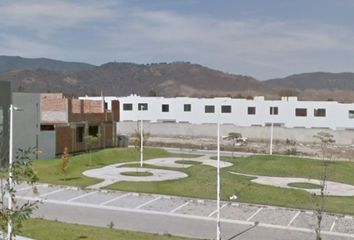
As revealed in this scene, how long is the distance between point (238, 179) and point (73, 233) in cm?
1778

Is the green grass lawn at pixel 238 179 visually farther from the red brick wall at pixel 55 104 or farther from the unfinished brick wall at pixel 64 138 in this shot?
the red brick wall at pixel 55 104

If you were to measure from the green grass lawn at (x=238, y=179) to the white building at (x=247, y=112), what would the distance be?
1312 inches

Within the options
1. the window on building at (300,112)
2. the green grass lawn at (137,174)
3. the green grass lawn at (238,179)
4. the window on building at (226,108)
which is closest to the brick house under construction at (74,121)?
the green grass lawn at (238,179)

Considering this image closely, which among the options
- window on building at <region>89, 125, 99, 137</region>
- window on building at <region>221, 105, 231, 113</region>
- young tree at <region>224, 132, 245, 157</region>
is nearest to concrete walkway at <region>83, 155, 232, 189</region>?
window on building at <region>89, 125, 99, 137</region>

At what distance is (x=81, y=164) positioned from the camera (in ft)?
137

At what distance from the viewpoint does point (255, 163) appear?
4281 cm

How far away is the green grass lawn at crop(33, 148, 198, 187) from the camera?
109ft

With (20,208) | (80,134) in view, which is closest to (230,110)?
(80,134)

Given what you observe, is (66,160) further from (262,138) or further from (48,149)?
(262,138)

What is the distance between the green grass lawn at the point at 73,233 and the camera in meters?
18.2

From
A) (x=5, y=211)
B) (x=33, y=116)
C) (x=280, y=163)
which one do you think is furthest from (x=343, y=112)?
(x=5, y=211)

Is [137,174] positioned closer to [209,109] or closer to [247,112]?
[209,109]

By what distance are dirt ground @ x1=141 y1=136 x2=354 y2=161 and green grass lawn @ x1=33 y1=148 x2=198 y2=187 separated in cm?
1214

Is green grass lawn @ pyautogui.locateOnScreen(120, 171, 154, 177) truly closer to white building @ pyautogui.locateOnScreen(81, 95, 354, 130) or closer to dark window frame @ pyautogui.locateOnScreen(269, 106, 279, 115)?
white building @ pyautogui.locateOnScreen(81, 95, 354, 130)
